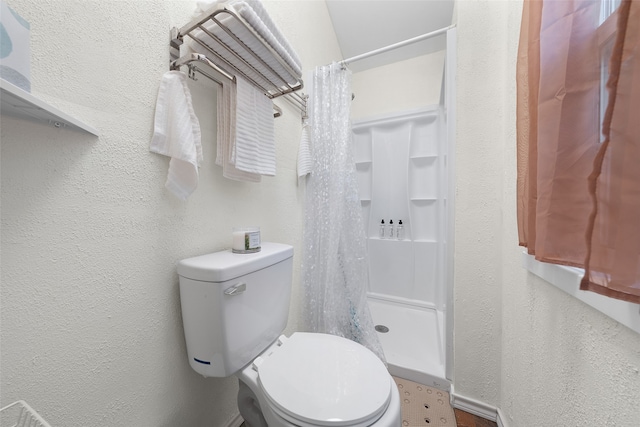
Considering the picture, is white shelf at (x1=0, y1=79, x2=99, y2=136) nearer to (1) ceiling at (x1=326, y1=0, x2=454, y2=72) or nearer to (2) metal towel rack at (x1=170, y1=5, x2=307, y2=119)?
(2) metal towel rack at (x1=170, y1=5, x2=307, y2=119)

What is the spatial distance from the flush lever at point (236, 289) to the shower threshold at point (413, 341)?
1050 millimetres

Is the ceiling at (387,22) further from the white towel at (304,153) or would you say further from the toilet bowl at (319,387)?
the toilet bowl at (319,387)

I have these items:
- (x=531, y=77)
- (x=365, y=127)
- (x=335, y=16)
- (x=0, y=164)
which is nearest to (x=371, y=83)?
(x=365, y=127)

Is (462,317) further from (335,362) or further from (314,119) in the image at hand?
(314,119)

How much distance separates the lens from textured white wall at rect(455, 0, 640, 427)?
65cm

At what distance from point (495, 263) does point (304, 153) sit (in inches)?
42.3

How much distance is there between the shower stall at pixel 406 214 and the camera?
71.7 inches

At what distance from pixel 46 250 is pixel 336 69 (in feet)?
4.79

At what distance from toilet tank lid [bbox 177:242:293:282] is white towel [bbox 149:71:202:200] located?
0.68 ft

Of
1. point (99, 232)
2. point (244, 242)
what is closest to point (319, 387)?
point (244, 242)

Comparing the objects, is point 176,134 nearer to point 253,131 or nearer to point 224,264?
point 253,131

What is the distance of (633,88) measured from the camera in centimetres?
28

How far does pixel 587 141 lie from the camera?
15.6 inches

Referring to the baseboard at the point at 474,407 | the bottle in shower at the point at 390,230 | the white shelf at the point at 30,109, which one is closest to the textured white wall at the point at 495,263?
the baseboard at the point at 474,407
